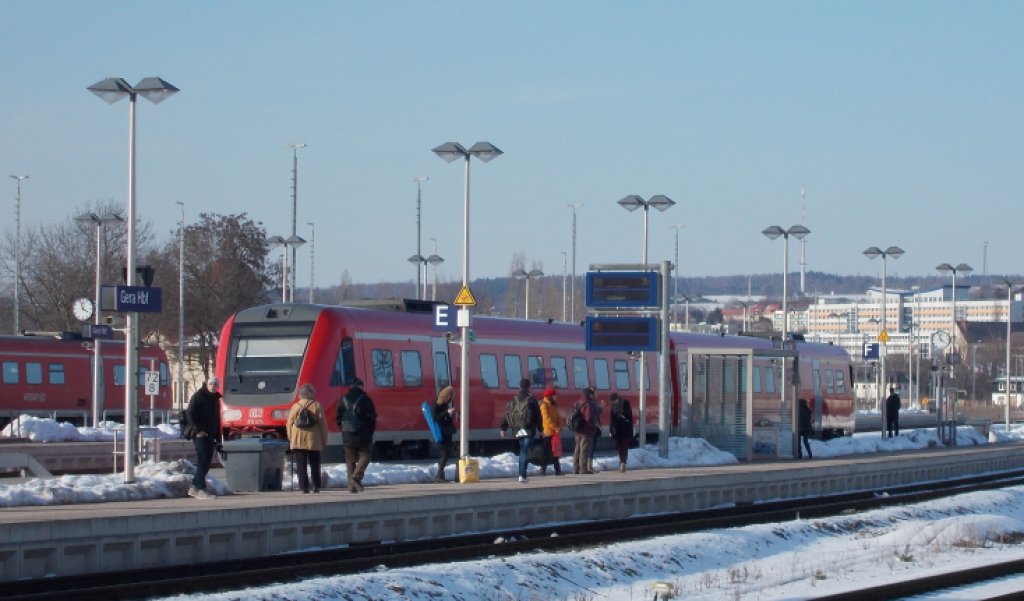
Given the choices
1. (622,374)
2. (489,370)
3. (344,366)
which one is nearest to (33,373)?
(489,370)

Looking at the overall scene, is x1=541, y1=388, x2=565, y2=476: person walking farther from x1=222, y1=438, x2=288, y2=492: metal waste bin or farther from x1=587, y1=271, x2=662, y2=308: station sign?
x1=222, y1=438, x2=288, y2=492: metal waste bin

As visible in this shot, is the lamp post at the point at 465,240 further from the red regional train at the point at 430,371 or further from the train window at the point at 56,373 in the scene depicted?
the train window at the point at 56,373

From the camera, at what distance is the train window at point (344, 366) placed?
28.7m

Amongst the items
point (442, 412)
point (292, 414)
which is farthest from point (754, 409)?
point (292, 414)

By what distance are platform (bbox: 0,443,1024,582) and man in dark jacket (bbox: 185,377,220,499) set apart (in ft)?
1.17

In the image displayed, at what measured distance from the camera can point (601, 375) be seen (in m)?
38.5

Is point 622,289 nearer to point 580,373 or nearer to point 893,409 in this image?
point 580,373

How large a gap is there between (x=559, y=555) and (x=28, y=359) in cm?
3218

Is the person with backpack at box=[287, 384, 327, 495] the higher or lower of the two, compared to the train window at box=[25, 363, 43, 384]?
higher

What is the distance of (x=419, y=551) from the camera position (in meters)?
18.2

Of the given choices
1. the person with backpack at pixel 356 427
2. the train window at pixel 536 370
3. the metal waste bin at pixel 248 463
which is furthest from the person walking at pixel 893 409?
the metal waste bin at pixel 248 463

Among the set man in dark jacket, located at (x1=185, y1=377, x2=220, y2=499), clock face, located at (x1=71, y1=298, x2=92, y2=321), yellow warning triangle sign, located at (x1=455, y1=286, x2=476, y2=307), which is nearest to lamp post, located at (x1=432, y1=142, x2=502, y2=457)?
yellow warning triangle sign, located at (x1=455, y1=286, x2=476, y2=307)

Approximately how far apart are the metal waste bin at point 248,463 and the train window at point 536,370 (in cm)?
1364

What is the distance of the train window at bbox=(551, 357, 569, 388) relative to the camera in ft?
119
